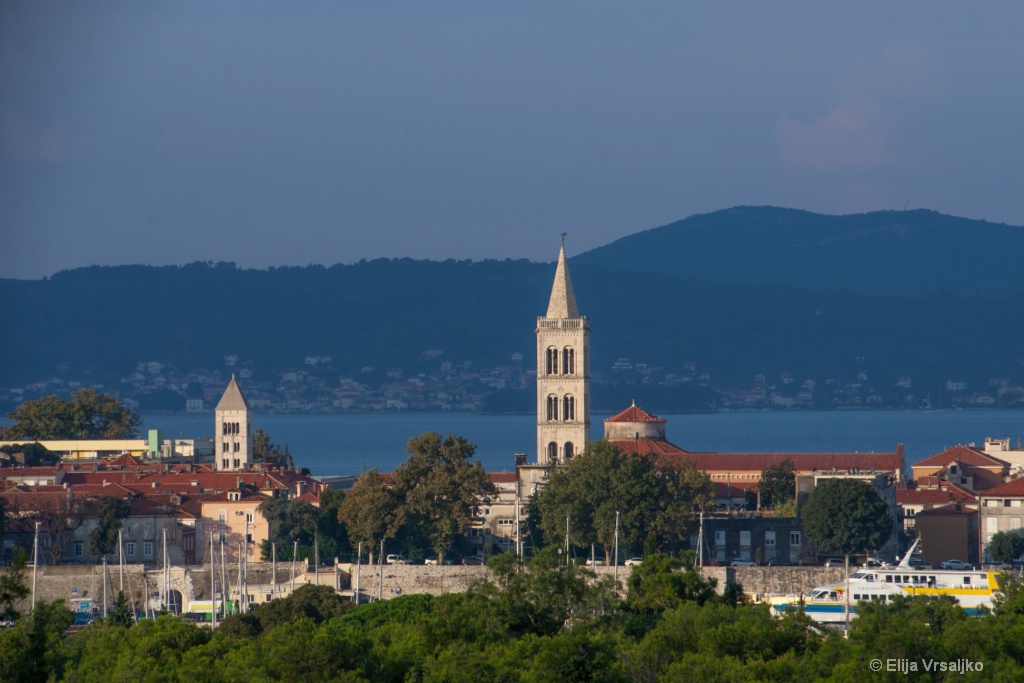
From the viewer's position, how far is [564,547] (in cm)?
→ 6362

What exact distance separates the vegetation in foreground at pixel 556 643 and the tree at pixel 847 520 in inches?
802

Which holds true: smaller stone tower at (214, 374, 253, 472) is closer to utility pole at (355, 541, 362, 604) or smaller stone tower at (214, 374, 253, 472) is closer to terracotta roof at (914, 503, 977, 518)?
utility pole at (355, 541, 362, 604)

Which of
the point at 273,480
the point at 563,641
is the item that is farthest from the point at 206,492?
the point at 563,641

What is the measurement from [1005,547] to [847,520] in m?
5.31

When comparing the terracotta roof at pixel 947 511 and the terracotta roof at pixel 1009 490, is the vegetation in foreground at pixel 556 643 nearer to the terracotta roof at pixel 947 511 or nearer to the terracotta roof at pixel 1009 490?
the terracotta roof at pixel 1009 490

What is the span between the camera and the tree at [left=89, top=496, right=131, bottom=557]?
67.2 m

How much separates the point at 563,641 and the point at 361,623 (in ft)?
46.7

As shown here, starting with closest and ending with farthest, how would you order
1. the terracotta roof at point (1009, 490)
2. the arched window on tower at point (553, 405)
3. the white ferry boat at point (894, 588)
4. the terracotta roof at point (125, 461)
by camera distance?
the white ferry boat at point (894, 588)
the terracotta roof at point (1009, 490)
the arched window on tower at point (553, 405)
the terracotta roof at point (125, 461)

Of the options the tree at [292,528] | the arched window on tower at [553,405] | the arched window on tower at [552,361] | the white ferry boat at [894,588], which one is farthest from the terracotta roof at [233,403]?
the white ferry boat at [894,588]

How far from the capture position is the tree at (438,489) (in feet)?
215

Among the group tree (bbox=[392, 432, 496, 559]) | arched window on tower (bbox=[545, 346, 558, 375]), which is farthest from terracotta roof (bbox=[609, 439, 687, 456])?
tree (bbox=[392, 432, 496, 559])

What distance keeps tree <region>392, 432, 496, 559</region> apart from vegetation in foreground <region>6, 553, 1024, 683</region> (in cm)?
2033

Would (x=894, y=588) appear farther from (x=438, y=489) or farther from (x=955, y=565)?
(x=438, y=489)

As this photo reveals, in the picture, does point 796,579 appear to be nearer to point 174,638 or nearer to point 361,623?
point 361,623
